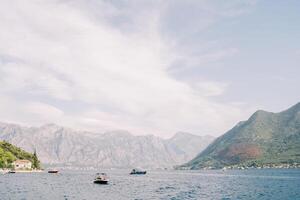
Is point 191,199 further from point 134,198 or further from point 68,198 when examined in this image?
point 68,198

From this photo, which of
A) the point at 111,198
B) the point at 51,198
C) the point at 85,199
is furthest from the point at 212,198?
the point at 51,198

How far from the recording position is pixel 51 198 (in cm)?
12306

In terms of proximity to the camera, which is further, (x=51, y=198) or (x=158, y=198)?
(x=158, y=198)

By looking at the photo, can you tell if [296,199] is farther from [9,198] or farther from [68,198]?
[9,198]

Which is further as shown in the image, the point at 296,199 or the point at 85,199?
the point at 296,199

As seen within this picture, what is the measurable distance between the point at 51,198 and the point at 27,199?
808 centimetres

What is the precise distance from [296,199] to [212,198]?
2787 centimetres

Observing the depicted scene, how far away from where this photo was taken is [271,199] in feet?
448

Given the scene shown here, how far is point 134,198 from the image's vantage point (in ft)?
425

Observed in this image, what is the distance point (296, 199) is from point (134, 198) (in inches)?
2141

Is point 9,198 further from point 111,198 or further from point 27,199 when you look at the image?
point 111,198

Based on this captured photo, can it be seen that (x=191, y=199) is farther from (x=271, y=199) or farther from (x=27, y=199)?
(x=27, y=199)

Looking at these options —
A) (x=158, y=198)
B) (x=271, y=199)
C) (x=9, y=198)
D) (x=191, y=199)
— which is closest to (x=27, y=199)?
(x=9, y=198)

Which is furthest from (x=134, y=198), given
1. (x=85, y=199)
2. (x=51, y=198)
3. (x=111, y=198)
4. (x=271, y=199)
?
(x=271, y=199)
